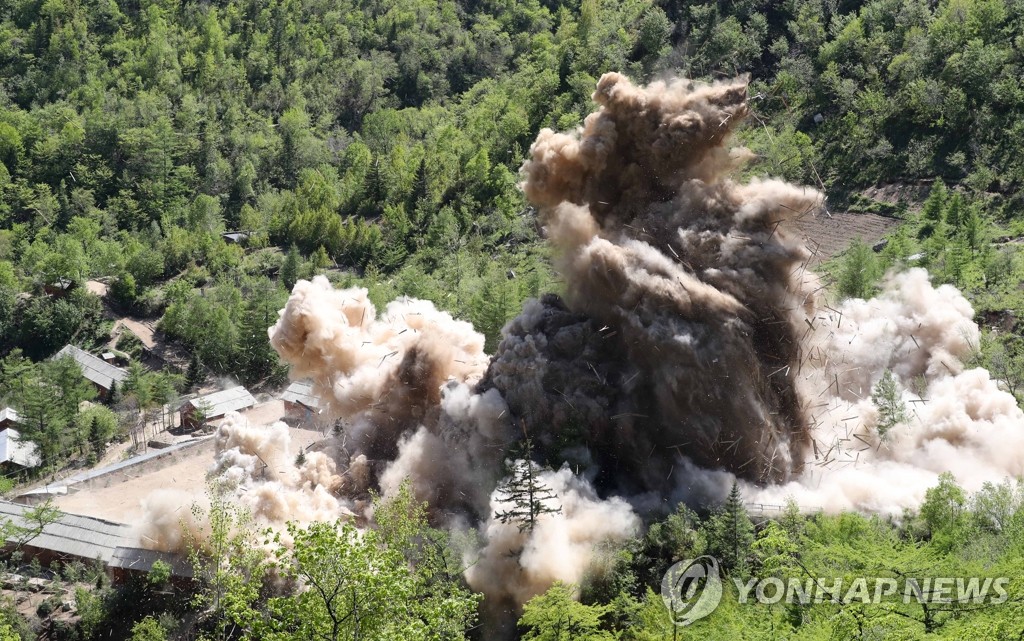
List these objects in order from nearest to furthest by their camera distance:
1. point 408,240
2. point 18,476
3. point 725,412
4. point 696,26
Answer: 1. point 725,412
2. point 18,476
3. point 408,240
4. point 696,26

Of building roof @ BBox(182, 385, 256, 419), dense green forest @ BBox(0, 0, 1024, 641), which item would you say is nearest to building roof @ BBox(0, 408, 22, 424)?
dense green forest @ BBox(0, 0, 1024, 641)

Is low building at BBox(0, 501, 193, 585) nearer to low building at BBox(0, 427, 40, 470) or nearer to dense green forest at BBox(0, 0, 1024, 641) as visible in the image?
dense green forest at BBox(0, 0, 1024, 641)

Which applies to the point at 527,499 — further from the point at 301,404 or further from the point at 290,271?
the point at 290,271

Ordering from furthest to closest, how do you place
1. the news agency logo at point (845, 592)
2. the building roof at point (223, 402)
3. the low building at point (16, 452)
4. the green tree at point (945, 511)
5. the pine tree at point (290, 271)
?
1. the pine tree at point (290, 271)
2. the building roof at point (223, 402)
3. the low building at point (16, 452)
4. the green tree at point (945, 511)
5. the news agency logo at point (845, 592)

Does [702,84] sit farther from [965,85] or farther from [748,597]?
[965,85]

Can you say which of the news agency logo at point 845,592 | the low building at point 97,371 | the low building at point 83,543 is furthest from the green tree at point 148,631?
the low building at point 97,371

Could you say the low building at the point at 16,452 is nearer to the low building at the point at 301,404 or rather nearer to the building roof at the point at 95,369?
the building roof at the point at 95,369

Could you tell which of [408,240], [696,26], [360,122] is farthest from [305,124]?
[696,26]

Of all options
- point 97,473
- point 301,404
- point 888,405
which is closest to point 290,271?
point 301,404
